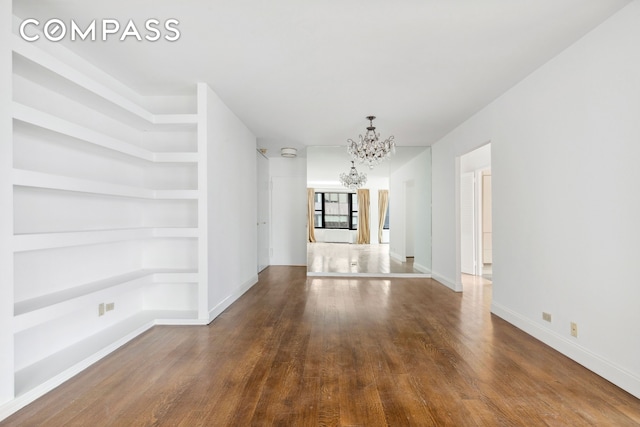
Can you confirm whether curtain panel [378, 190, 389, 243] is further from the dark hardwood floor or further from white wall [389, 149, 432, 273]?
the dark hardwood floor

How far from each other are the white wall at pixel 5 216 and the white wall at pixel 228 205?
1746 millimetres

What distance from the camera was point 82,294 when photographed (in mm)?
2564

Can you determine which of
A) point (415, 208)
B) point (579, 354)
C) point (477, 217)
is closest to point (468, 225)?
point (477, 217)

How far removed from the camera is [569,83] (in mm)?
2734

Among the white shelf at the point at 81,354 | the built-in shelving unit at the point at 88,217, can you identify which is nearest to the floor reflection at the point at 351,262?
the built-in shelving unit at the point at 88,217

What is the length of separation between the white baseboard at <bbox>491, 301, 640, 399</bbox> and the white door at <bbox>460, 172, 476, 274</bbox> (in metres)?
2.99

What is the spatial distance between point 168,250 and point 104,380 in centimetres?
175

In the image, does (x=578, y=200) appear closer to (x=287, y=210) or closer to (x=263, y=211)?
(x=263, y=211)

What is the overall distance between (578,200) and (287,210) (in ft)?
19.1

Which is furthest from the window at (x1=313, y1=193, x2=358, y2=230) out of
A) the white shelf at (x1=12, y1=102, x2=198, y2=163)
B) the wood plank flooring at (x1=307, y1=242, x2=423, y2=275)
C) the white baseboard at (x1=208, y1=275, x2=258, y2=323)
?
the white shelf at (x1=12, y1=102, x2=198, y2=163)

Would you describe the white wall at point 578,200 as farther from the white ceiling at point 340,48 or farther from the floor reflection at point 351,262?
the floor reflection at point 351,262

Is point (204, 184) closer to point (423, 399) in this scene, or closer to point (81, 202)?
point (81, 202)

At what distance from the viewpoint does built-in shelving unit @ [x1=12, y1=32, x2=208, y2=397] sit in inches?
88.9

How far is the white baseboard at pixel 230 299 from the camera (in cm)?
369
